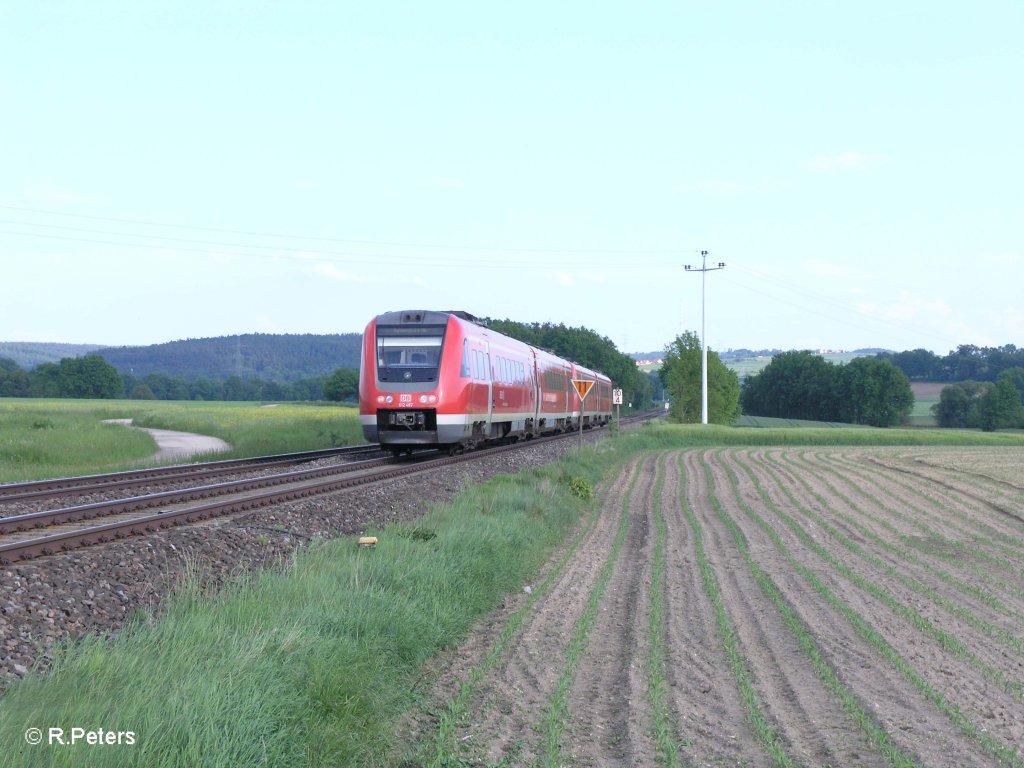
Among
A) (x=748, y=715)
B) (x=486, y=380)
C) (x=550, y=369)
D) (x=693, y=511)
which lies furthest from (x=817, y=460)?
(x=748, y=715)

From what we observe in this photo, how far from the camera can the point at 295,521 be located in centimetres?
1280

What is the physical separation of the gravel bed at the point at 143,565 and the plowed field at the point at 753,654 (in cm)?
282

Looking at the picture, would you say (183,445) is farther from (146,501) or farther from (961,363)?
(961,363)

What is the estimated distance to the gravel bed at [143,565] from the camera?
22.9 ft

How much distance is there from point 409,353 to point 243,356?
481 ft

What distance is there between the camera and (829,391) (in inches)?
5084

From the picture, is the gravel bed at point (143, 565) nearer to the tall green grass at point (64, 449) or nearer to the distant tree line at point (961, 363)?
the tall green grass at point (64, 449)

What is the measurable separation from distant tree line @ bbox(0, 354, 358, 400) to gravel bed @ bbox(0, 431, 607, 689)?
83.6 metres

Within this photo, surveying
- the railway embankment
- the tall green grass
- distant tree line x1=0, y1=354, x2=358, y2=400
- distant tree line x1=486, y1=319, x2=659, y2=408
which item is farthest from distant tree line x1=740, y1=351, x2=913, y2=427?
the railway embankment

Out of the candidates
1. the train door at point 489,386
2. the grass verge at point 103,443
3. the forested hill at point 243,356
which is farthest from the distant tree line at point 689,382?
the forested hill at point 243,356

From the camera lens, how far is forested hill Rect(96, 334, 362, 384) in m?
154

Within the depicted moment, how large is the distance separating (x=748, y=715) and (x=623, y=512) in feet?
40.8

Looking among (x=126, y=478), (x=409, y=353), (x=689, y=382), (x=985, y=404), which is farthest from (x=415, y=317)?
(x=985, y=404)

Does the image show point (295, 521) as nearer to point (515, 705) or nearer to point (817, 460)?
point (515, 705)
